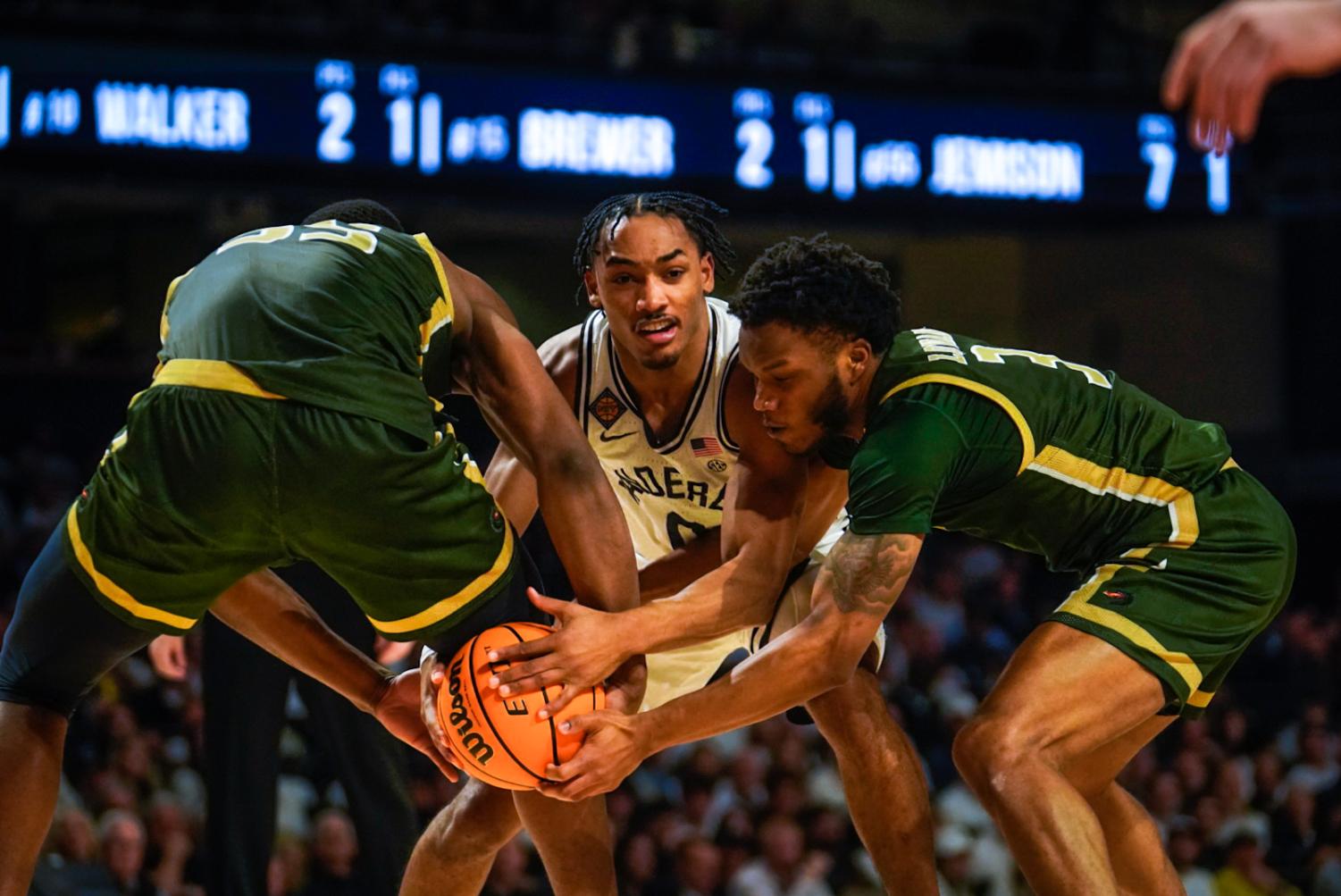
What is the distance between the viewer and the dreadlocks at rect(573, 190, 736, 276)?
4391 mm

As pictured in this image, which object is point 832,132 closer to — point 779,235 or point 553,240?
point 779,235

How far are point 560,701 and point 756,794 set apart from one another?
17.6ft

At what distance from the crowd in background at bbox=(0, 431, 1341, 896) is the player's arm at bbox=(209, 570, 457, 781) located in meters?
1.98

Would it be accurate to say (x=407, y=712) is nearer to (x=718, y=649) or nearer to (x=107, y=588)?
(x=107, y=588)

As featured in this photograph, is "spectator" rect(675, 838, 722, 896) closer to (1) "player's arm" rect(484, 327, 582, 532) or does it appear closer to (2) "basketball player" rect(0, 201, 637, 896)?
(1) "player's arm" rect(484, 327, 582, 532)

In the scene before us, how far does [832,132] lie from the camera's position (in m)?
10.0

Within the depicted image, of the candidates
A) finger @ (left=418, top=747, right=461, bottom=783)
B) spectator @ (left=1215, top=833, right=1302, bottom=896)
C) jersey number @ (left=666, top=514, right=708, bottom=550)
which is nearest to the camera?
finger @ (left=418, top=747, right=461, bottom=783)

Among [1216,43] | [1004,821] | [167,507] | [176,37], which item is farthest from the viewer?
[176,37]

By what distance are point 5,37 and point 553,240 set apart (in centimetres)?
670

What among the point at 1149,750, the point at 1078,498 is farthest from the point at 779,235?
the point at 1078,498

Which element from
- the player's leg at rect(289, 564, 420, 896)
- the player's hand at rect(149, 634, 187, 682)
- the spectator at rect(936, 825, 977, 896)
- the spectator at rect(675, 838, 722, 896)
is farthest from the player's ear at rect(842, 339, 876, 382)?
the spectator at rect(936, 825, 977, 896)

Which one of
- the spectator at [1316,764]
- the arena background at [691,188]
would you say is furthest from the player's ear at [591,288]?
the spectator at [1316,764]

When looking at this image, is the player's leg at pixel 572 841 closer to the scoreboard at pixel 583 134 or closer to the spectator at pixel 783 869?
the spectator at pixel 783 869

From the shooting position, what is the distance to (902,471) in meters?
3.68
